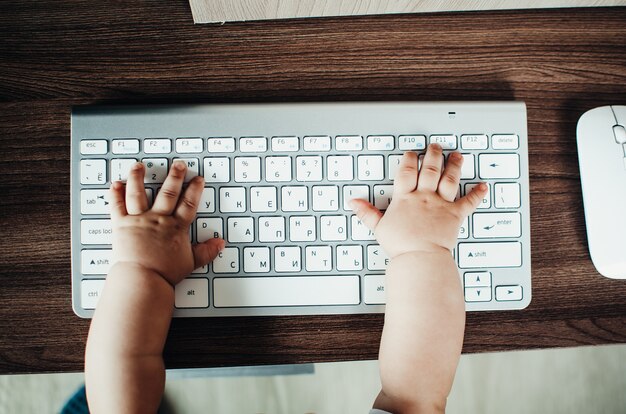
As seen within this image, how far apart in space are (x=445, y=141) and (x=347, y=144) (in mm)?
100

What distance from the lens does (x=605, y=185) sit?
0.52 metres

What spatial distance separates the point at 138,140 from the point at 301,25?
209 millimetres

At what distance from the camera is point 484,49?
0.55 meters

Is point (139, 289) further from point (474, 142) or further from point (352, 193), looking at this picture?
point (474, 142)

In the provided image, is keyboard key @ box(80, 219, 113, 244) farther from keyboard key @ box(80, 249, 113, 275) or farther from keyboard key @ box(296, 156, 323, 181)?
keyboard key @ box(296, 156, 323, 181)

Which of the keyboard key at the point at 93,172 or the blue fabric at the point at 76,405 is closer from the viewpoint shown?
the keyboard key at the point at 93,172

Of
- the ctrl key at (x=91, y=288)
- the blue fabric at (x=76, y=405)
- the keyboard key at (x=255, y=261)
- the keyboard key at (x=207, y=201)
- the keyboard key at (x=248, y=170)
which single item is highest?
the keyboard key at (x=248, y=170)

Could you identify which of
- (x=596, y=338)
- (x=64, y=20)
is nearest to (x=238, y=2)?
(x=64, y=20)

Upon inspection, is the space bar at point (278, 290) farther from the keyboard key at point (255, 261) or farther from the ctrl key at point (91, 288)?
the ctrl key at point (91, 288)

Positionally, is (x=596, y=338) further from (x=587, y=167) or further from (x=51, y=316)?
(x=51, y=316)

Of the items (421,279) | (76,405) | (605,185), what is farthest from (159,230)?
(76,405)

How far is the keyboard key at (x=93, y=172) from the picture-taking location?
1.68 feet

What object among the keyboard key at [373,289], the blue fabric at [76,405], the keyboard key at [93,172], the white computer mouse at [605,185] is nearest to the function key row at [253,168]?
the keyboard key at [93,172]

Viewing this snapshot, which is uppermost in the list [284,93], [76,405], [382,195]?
[284,93]
